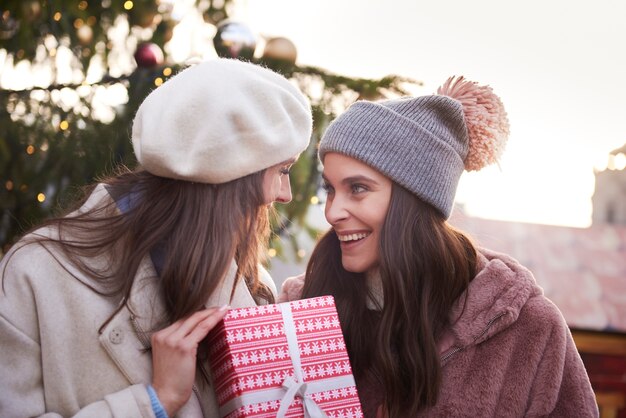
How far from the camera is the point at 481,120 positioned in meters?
2.83

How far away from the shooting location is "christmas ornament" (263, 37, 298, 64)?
3.66m

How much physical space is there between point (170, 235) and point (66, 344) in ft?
1.38

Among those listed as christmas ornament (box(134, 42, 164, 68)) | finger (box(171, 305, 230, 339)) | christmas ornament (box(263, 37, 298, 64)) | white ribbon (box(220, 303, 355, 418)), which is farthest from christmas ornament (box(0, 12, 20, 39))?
white ribbon (box(220, 303, 355, 418))

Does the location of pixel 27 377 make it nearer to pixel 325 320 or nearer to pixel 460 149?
pixel 325 320

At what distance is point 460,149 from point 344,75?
1170 mm

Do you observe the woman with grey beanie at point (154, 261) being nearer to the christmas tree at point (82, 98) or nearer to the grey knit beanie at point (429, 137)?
the grey knit beanie at point (429, 137)

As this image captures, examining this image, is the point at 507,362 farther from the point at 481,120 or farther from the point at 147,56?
the point at 147,56

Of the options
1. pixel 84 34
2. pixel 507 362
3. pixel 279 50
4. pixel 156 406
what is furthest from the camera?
pixel 84 34

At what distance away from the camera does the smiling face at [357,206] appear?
9.05 feet

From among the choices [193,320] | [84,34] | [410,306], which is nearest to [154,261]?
[193,320]

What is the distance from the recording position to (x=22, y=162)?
3791mm

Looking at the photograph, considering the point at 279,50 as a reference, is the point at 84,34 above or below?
below

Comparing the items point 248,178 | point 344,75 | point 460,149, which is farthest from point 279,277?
point 248,178

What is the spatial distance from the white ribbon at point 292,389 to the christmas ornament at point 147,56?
1.88m
